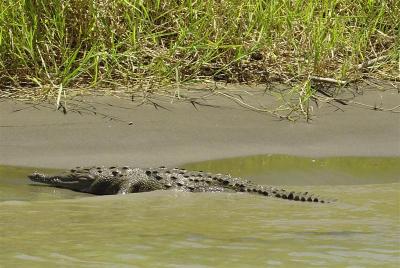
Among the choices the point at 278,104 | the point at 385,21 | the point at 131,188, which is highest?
the point at 385,21

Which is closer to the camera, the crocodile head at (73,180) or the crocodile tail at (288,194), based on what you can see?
the crocodile tail at (288,194)

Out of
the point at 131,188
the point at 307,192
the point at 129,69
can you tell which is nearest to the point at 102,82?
the point at 129,69

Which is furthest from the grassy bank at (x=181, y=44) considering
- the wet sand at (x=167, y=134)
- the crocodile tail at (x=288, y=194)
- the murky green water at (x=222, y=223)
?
the crocodile tail at (x=288, y=194)

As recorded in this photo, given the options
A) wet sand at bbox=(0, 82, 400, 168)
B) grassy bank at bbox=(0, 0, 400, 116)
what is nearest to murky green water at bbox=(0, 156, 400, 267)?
wet sand at bbox=(0, 82, 400, 168)

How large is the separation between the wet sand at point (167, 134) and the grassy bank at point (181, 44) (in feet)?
0.88

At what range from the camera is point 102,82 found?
6805 millimetres

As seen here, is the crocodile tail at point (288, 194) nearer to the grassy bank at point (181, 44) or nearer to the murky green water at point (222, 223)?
the murky green water at point (222, 223)

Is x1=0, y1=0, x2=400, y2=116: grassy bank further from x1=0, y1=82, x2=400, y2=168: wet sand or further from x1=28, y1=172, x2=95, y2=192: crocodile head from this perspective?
x1=28, y1=172, x2=95, y2=192: crocodile head

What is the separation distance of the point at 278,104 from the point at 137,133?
105cm

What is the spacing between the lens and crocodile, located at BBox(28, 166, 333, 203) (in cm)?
565

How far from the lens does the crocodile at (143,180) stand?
Answer: 5.65m

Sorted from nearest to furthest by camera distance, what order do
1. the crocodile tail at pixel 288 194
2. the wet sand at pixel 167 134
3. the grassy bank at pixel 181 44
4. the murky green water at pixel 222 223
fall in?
the murky green water at pixel 222 223 → the crocodile tail at pixel 288 194 → the wet sand at pixel 167 134 → the grassy bank at pixel 181 44

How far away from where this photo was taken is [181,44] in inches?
279

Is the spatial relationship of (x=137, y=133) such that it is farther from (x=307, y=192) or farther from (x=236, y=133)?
(x=307, y=192)
